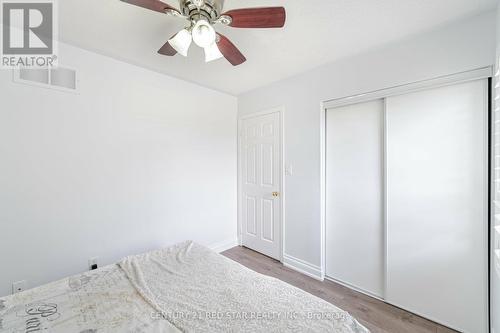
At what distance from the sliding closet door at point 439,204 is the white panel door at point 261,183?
132 centimetres

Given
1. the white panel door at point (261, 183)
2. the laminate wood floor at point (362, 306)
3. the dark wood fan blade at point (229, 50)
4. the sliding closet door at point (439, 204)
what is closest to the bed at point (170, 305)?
the laminate wood floor at point (362, 306)

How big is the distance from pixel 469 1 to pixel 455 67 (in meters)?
0.43

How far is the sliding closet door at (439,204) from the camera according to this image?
5.08ft

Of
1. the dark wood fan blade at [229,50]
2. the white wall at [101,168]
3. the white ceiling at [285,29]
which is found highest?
the white ceiling at [285,29]

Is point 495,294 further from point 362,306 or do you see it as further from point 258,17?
point 258,17

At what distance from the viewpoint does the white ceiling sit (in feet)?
4.73

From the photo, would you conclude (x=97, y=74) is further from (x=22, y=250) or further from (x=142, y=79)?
(x=22, y=250)

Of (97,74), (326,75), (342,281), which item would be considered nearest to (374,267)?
(342,281)

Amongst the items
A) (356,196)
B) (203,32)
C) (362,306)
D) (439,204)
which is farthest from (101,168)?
(439,204)

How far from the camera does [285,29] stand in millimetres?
1685

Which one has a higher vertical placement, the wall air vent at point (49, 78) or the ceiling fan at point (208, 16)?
the ceiling fan at point (208, 16)

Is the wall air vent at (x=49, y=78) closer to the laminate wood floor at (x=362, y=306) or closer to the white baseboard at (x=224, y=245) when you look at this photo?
→ the white baseboard at (x=224, y=245)

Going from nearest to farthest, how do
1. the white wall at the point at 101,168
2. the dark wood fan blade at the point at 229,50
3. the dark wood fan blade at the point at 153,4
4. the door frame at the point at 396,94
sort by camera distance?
the dark wood fan blade at the point at 153,4
the dark wood fan blade at the point at 229,50
the door frame at the point at 396,94
the white wall at the point at 101,168

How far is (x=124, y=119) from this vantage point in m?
2.19
